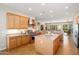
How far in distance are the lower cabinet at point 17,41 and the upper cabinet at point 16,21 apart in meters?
0.31

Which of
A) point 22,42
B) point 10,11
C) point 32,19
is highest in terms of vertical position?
point 10,11

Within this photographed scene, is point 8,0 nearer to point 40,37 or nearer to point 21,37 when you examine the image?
point 21,37

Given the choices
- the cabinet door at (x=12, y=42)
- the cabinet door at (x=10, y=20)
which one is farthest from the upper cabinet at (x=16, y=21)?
the cabinet door at (x=12, y=42)

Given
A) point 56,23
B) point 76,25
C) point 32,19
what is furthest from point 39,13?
point 76,25

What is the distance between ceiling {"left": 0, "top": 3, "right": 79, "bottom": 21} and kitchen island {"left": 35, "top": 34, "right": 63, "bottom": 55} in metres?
0.56

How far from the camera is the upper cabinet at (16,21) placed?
124 inches

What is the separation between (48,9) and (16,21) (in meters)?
1.03

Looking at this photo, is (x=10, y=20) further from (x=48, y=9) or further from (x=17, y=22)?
(x=48, y=9)

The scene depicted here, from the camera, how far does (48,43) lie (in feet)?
10.5

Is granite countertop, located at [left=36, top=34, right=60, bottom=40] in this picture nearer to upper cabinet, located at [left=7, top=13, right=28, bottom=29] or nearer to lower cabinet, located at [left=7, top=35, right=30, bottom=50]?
lower cabinet, located at [left=7, top=35, right=30, bottom=50]

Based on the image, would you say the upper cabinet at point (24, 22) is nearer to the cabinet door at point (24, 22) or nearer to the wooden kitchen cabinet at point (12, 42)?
the cabinet door at point (24, 22)

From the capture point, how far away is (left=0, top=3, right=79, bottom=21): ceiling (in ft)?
10.0

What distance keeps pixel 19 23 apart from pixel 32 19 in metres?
0.43

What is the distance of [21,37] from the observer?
3.37 metres
